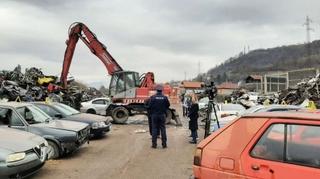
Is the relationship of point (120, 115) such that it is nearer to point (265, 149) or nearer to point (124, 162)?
point (124, 162)

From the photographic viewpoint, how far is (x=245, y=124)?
525 cm

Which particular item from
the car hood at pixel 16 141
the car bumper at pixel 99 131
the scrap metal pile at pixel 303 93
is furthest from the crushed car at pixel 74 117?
the scrap metal pile at pixel 303 93

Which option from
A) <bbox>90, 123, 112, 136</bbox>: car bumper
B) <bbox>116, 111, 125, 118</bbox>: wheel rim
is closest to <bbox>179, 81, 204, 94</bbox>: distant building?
<bbox>116, 111, 125, 118</bbox>: wheel rim

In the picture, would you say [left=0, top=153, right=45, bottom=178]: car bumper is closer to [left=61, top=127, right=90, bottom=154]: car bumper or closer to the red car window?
[left=61, top=127, right=90, bottom=154]: car bumper

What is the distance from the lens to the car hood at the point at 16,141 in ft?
27.9

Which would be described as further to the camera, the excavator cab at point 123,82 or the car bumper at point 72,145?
the excavator cab at point 123,82

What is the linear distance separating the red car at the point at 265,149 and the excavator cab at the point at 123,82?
70.2 feet

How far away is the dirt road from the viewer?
988cm

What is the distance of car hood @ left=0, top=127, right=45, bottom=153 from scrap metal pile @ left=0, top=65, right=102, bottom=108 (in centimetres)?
1629

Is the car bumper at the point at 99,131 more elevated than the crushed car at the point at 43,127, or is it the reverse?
the crushed car at the point at 43,127

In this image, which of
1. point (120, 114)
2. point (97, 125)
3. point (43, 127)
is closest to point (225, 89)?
point (120, 114)

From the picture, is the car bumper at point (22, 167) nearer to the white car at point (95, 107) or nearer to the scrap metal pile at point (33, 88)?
the scrap metal pile at point (33, 88)

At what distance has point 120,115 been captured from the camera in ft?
84.7

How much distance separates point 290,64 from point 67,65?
112519 millimetres
